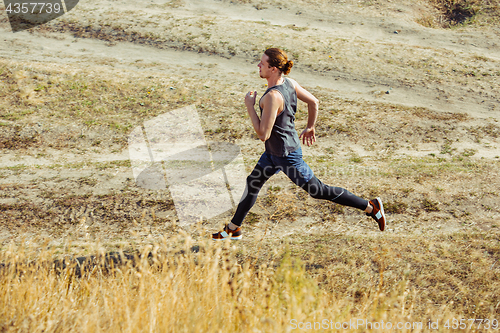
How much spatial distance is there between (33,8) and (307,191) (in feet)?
46.9

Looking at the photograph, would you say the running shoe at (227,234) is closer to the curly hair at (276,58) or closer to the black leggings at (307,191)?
the black leggings at (307,191)

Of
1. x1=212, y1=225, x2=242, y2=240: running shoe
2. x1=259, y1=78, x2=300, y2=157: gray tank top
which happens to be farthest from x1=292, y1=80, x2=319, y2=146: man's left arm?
x1=212, y1=225, x2=242, y2=240: running shoe

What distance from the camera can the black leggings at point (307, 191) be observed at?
4035mm

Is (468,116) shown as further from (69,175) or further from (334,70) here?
(69,175)

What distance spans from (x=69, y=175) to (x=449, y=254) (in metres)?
5.72

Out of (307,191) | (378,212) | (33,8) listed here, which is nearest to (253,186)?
(307,191)

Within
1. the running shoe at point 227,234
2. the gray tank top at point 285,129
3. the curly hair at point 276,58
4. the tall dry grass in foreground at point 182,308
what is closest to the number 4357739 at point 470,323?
the tall dry grass in foreground at point 182,308

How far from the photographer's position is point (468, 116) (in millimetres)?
8680

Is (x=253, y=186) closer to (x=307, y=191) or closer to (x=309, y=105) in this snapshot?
(x=307, y=191)

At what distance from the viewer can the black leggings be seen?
4.04 meters

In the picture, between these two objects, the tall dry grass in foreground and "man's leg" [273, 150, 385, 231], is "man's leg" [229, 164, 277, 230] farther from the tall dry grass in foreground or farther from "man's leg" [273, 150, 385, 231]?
the tall dry grass in foreground

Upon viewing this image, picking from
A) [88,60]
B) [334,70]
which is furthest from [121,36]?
[334,70]

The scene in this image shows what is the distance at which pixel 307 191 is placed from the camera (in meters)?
4.05

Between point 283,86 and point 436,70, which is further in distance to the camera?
point 436,70
